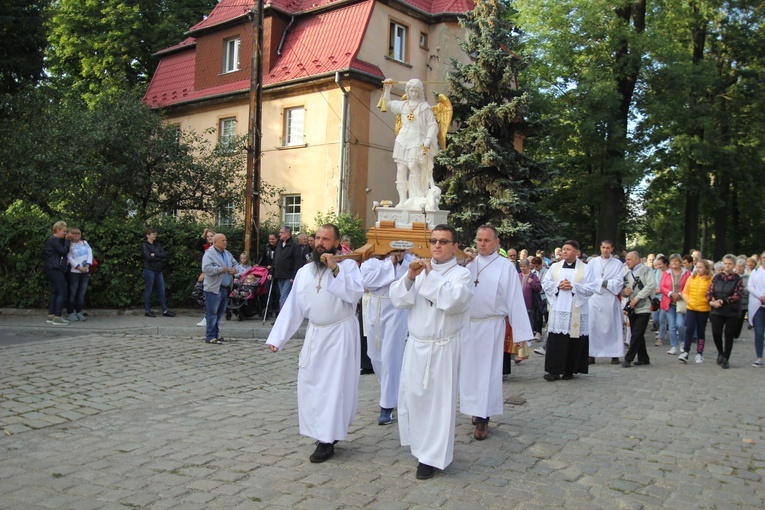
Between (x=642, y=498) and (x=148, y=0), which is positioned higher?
(x=148, y=0)

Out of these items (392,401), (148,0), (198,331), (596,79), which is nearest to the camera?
(392,401)

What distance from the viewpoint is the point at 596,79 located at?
82.4ft

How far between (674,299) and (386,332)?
315 inches

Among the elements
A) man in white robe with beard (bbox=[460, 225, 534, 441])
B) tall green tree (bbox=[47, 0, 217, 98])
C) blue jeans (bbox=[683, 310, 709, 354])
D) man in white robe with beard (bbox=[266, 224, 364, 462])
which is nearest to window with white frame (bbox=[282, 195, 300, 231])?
tall green tree (bbox=[47, 0, 217, 98])

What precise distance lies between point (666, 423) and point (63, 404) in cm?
651

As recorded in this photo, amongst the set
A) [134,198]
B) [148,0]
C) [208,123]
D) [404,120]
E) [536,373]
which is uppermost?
[148,0]

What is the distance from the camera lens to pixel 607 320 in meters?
11.5

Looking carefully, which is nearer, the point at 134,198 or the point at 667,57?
the point at 134,198

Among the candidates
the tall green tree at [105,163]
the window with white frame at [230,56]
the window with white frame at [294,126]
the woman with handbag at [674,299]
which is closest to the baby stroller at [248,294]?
the tall green tree at [105,163]

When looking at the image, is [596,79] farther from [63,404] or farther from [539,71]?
[63,404]

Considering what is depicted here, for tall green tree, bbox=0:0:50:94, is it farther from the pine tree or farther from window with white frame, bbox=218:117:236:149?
the pine tree

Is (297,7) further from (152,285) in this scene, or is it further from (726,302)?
(726,302)

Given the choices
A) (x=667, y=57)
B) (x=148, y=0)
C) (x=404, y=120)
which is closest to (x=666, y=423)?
(x=404, y=120)

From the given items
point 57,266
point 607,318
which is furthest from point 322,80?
point 607,318
